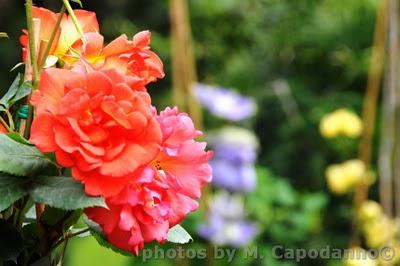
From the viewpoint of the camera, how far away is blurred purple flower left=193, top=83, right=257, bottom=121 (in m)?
2.19

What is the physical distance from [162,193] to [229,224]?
1538 millimetres

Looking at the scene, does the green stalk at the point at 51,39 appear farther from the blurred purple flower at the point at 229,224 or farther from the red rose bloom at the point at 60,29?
the blurred purple flower at the point at 229,224

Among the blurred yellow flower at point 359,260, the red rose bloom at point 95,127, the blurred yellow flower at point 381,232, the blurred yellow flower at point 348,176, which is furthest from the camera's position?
the blurred yellow flower at point 348,176

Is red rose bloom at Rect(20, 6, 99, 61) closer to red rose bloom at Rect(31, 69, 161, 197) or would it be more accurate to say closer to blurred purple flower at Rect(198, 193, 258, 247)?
red rose bloom at Rect(31, 69, 161, 197)

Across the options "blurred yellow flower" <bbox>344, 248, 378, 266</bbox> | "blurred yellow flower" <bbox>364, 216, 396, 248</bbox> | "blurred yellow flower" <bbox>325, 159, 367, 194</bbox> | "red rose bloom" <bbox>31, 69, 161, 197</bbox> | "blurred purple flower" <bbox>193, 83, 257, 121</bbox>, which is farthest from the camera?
"blurred purple flower" <bbox>193, 83, 257, 121</bbox>

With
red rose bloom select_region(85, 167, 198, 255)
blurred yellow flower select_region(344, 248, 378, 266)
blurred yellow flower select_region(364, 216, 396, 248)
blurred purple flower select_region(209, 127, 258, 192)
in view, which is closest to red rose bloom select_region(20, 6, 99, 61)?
red rose bloom select_region(85, 167, 198, 255)

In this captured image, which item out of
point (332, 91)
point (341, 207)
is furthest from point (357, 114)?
point (341, 207)

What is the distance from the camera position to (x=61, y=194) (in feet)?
1.74

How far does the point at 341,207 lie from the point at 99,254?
0.87 meters

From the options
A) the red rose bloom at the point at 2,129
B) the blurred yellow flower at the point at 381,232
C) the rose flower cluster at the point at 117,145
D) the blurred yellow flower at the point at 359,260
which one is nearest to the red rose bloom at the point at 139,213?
the rose flower cluster at the point at 117,145

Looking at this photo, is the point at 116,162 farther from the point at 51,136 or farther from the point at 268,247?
the point at 268,247

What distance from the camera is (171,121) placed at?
1.86 feet

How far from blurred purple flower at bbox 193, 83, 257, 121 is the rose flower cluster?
5.31 feet

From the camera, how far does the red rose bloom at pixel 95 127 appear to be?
0.51 meters
